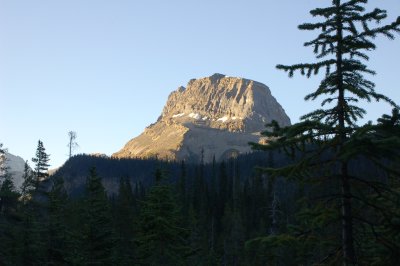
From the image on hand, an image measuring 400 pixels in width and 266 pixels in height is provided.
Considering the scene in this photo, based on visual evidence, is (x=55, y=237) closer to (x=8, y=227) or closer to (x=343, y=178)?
(x=8, y=227)

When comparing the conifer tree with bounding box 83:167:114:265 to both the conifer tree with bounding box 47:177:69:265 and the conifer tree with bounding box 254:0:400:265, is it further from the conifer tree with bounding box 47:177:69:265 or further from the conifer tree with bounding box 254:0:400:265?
the conifer tree with bounding box 254:0:400:265

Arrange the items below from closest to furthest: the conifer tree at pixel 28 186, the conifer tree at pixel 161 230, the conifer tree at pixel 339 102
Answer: the conifer tree at pixel 339 102 < the conifer tree at pixel 161 230 < the conifer tree at pixel 28 186

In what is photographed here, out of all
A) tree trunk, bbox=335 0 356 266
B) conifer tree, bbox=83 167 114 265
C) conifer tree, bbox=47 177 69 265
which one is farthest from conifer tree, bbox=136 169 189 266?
tree trunk, bbox=335 0 356 266

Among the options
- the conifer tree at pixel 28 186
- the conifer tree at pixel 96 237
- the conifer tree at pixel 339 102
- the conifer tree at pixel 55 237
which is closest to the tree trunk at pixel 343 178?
the conifer tree at pixel 339 102

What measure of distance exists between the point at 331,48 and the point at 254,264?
A: 58663 millimetres

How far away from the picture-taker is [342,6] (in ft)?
37.1

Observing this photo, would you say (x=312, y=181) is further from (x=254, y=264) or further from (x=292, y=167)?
(x=254, y=264)

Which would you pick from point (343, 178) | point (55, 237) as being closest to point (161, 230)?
point (55, 237)

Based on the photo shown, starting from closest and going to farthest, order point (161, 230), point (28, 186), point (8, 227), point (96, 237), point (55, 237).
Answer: point (96, 237), point (161, 230), point (55, 237), point (8, 227), point (28, 186)

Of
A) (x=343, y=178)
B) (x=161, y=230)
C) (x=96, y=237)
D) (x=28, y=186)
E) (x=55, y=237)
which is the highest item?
(x=28, y=186)

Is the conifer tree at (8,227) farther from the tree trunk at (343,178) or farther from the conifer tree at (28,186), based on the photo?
the tree trunk at (343,178)

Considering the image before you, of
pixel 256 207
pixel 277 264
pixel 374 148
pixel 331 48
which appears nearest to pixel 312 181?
pixel 374 148

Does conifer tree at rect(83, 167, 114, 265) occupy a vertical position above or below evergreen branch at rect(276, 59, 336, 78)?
below

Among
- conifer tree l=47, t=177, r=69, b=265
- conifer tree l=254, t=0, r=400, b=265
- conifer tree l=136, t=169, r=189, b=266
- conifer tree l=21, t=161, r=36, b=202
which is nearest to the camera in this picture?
conifer tree l=254, t=0, r=400, b=265
